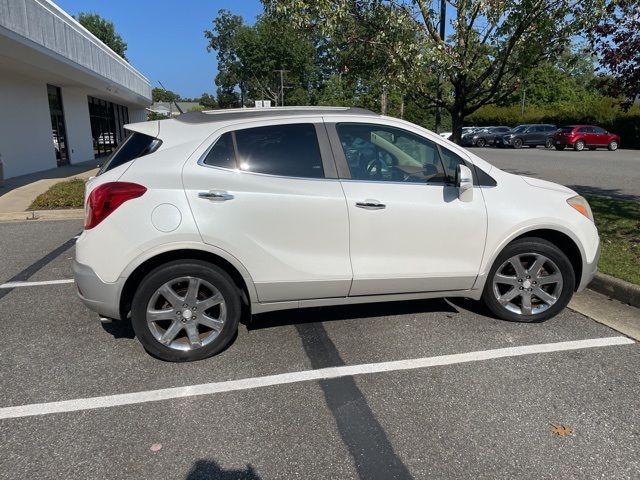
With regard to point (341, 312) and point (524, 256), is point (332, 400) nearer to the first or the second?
point (341, 312)

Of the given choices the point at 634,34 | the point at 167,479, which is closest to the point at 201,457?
the point at 167,479

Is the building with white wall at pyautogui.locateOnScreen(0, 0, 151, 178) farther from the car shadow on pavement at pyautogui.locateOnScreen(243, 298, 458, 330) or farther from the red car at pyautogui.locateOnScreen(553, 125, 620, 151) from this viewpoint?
the red car at pyautogui.locateOnScreen(553, 125, 620, 151)

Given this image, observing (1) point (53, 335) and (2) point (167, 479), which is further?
(1) point (53, 335)

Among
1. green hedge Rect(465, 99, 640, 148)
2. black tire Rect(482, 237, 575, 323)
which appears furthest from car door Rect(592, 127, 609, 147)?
black tire Rect(482, 237, 575, 323)

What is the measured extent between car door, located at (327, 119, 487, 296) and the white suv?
0.01m

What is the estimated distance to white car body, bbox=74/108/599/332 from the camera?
3.45m

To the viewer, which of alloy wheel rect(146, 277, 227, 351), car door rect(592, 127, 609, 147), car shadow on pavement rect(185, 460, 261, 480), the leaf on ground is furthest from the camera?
car door rect(592, 127, 609, 147)

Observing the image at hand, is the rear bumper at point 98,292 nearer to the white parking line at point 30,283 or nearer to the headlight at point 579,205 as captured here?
the white parking line at point 30,283

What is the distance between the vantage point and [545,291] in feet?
14.3

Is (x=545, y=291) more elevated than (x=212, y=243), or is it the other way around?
(x=212, y=243)

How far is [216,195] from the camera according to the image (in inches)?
138

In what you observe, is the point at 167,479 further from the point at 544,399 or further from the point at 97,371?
the point at 544,399

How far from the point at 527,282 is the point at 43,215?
8634 millimetres

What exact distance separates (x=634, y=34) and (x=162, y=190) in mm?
5613
